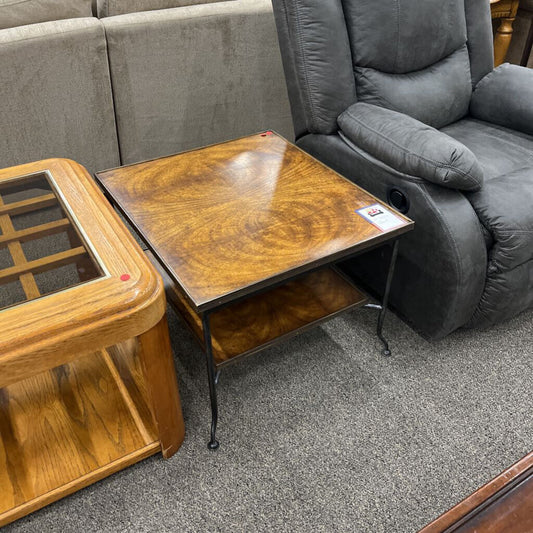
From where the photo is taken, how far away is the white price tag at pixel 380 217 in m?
1.19

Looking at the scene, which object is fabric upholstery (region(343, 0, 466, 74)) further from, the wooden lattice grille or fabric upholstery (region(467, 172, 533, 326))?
the wooden lattice grille

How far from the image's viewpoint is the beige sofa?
154cm

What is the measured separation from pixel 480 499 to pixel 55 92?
1.53 meters

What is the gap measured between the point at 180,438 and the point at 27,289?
0.49 m

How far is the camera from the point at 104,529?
1.08 meters

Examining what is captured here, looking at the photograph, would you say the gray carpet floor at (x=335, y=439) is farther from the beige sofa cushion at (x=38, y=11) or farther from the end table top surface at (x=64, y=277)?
the beige sofa cushion at (x=38, y=11)

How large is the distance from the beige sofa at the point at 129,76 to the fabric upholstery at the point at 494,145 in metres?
0.69

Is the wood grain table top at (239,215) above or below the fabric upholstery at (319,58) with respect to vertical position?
below

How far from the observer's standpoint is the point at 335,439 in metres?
1.25

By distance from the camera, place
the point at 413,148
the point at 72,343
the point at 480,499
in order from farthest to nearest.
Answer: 1. the point at 413,148
2. the point at 72,343
3. the point at 480,499

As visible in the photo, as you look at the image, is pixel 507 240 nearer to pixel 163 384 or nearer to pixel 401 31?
pixel 401 31

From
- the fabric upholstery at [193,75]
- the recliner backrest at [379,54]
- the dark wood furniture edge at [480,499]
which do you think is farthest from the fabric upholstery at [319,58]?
the dark wood furniture edge at [480,499]

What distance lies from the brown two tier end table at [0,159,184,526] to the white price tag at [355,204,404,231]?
20.1 inches

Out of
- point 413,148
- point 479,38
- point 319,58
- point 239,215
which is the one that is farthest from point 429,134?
point 479,38
